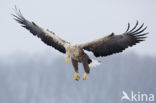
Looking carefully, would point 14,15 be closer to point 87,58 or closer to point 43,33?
point 43,33

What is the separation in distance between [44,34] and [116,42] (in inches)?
35.1

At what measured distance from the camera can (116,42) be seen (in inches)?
Answer: 235

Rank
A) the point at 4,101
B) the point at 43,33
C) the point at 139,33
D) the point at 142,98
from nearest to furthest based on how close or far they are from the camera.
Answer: the point at 139,33
the point at 43,33
the point at 142,98
the point at 4,101

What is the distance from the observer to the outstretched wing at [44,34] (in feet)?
20.5

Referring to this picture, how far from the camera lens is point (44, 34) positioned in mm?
6379

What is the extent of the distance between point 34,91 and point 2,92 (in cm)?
65

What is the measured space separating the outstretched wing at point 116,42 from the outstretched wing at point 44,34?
330 millimetres

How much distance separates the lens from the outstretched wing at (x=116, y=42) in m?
5.91

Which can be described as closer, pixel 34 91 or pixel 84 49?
pixel 84 49

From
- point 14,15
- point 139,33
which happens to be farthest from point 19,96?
point 139,33

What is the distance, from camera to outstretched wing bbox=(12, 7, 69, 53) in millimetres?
6241

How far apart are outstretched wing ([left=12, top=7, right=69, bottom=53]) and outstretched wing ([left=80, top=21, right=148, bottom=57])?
33cm

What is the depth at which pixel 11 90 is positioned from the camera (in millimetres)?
10188

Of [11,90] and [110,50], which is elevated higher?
[11,90]
